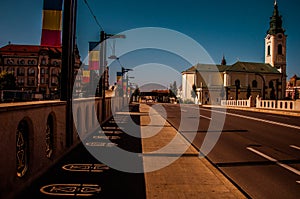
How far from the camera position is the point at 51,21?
24.7ft

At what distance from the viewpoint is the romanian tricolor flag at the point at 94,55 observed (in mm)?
15695

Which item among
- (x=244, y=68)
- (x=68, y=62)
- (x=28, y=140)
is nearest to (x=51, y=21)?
(x=68, y=62)

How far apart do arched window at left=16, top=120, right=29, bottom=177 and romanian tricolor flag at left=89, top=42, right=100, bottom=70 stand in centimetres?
1085

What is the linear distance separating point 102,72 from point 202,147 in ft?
30.3

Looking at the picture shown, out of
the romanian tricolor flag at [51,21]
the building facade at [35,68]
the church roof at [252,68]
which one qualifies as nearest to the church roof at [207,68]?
the church roof at [252,68]

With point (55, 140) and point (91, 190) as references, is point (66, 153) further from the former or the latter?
point (91, 190)

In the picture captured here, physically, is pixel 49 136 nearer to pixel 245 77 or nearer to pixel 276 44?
pixel 276 44

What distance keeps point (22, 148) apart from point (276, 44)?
113m

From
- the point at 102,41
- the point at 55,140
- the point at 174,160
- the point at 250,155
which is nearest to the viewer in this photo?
the point at 55,140

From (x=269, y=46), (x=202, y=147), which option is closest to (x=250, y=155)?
(x=202, y=147)

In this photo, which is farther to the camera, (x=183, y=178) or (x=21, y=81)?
(x=21, y=81)

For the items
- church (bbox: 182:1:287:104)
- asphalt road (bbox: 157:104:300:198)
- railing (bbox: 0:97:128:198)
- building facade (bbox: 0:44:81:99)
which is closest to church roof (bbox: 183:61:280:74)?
church (bbox: 182:1:287:104)

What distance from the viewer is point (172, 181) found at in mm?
6008

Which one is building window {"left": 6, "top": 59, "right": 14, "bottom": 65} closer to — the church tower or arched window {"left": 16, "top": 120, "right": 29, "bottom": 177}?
the church tower
